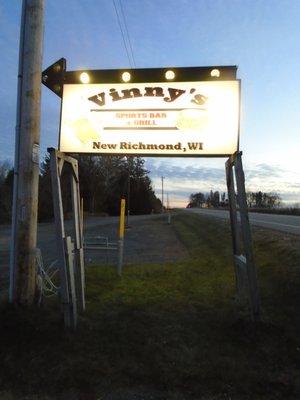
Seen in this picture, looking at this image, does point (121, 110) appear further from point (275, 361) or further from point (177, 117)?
point (275, 361)

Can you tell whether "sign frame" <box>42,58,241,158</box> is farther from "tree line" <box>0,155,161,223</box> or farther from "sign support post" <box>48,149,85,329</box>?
"tree line" <box>0,155,161,223</box>

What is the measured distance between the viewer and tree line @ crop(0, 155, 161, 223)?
50259 mm

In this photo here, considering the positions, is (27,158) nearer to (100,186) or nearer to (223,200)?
(100,186)

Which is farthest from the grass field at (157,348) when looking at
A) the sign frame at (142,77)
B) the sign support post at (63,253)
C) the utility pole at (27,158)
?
the sign frame at (142,77)

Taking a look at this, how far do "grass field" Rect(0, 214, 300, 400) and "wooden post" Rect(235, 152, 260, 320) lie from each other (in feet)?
0.88

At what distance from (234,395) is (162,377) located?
73cm

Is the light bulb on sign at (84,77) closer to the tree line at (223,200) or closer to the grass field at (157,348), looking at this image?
the grass field at (157,348)

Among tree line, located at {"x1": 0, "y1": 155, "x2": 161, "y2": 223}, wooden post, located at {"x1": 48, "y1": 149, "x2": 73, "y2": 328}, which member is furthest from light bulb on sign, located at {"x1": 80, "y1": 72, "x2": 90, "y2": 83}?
tree line, located at {"x1": 0, "y1": 155, "x2": 161, "y2": 223}

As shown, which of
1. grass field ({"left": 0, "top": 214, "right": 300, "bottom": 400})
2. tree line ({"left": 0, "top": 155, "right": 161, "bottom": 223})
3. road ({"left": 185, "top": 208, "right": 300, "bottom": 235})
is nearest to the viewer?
grass field ({"left": 0, "top": 214, "right": 300, "bottom": 400})

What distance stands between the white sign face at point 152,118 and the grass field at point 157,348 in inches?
89.6

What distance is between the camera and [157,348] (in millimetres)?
5762

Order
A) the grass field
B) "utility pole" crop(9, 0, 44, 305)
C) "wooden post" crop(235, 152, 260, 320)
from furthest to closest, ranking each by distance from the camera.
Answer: "utility pole" crop(9, 0, 44, 305) → "wooden post" crop(235, 152, 260, 320) → the grass field

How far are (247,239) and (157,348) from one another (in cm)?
183

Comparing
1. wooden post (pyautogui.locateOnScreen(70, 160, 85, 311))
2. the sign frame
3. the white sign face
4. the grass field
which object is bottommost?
the grass field
